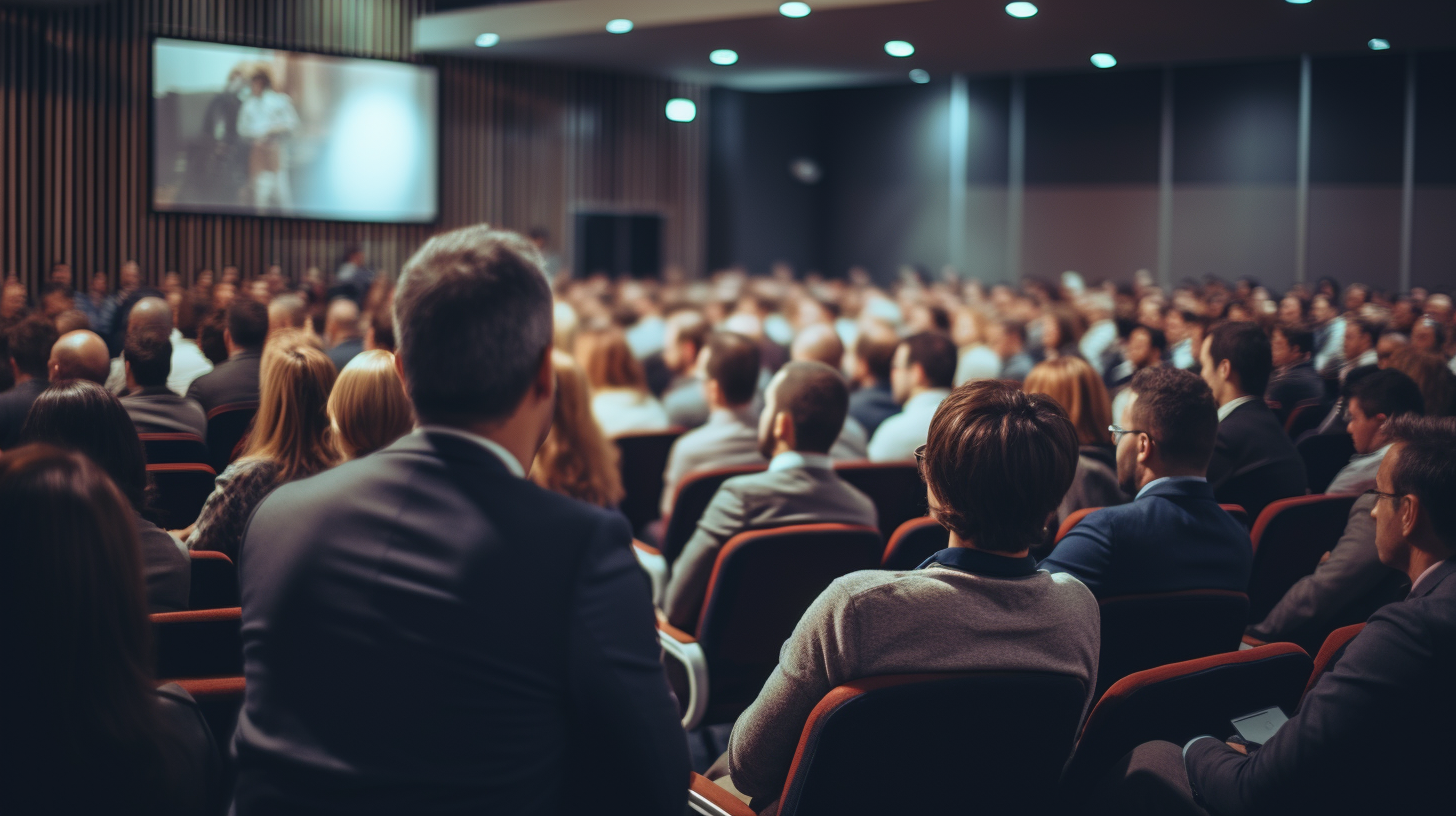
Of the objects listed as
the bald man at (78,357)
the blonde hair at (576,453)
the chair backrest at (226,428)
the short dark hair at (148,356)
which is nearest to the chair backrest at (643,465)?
the blonde hair at (576,453)

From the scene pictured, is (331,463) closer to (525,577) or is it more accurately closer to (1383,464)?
(525,577)

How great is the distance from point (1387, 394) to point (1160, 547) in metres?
1.84

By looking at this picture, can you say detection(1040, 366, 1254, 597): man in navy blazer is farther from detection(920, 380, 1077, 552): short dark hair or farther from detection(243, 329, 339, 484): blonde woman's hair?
detection(243, 329, 339, 484): blonde woman's hair

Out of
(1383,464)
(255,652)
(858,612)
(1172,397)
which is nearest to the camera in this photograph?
(255,652)

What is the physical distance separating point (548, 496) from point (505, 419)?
0.35ft

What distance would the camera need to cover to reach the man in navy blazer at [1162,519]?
238 centimetres

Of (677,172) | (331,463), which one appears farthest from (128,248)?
(331,463)

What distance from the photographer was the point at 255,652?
4.32 feet

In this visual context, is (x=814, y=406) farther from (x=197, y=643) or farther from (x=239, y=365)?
(x=239, y=365)

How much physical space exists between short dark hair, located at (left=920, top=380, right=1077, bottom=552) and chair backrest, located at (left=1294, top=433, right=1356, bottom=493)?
311 centimetres

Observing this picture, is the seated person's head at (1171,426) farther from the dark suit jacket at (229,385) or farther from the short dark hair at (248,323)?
the short dark hair at (248,323)

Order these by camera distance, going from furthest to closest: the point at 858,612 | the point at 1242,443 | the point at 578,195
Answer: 1. the point at 578,195
2. the point at 1242,443
3. the point at 858,612

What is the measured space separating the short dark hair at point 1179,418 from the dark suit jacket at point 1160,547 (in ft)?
0.34

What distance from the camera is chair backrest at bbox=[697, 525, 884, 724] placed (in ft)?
9.42
